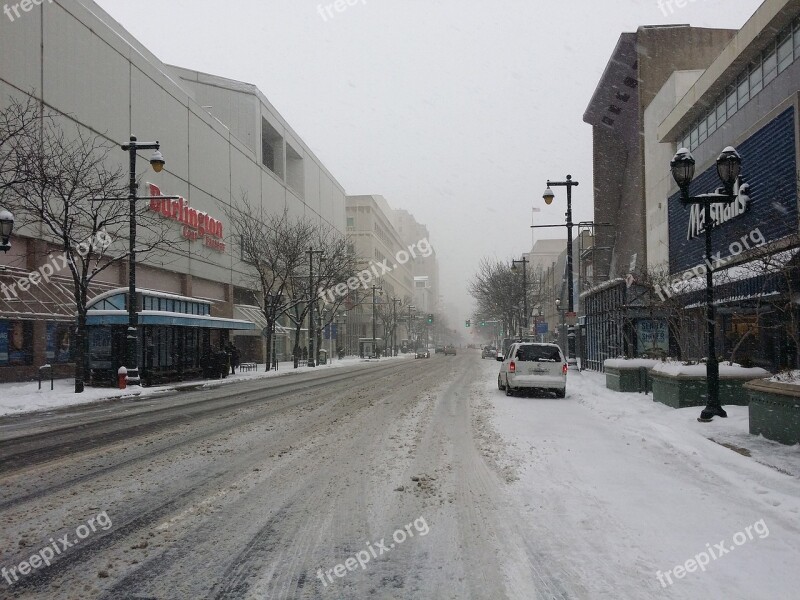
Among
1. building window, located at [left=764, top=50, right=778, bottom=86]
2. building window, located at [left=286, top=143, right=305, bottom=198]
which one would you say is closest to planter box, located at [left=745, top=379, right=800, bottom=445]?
building window, located at [left=764, top=50, right=778, bottom=86]

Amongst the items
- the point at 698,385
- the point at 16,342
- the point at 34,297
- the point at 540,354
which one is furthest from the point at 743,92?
the point at 16,342

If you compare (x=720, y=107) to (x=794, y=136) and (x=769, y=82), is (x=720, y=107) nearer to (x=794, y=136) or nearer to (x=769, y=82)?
(x=769, y=82)

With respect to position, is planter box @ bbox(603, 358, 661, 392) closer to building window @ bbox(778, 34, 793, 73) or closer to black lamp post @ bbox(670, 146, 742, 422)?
black lamp post @ bbox(670, 146, 742, 422)

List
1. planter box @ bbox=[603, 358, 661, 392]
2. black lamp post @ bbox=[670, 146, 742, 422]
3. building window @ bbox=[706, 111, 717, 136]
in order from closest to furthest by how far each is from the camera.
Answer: black lamp post @ bbox=[670, 146, 742, 422] → planter box @ bbox=[603, 358, 661, 392] → building window @ bbox=[706, 111, 717, 136]

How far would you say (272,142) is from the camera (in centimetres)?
6444

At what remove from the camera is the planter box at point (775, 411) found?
27.2 feet

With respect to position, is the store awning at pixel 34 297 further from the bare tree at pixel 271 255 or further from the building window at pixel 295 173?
the building window at pixel 295 173

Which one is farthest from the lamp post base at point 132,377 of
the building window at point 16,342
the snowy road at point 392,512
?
the snowy road at point 392,512

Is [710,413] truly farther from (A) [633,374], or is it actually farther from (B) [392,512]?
(B) [392,512]

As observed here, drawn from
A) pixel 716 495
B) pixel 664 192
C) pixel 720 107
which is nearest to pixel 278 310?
pixel 664 192

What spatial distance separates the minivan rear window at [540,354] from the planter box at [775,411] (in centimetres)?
855

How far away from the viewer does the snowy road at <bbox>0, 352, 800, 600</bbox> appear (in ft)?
13.6

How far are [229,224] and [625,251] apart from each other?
3054 centimetres

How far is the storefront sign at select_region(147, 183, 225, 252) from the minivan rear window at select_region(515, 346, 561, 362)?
80.0ft
